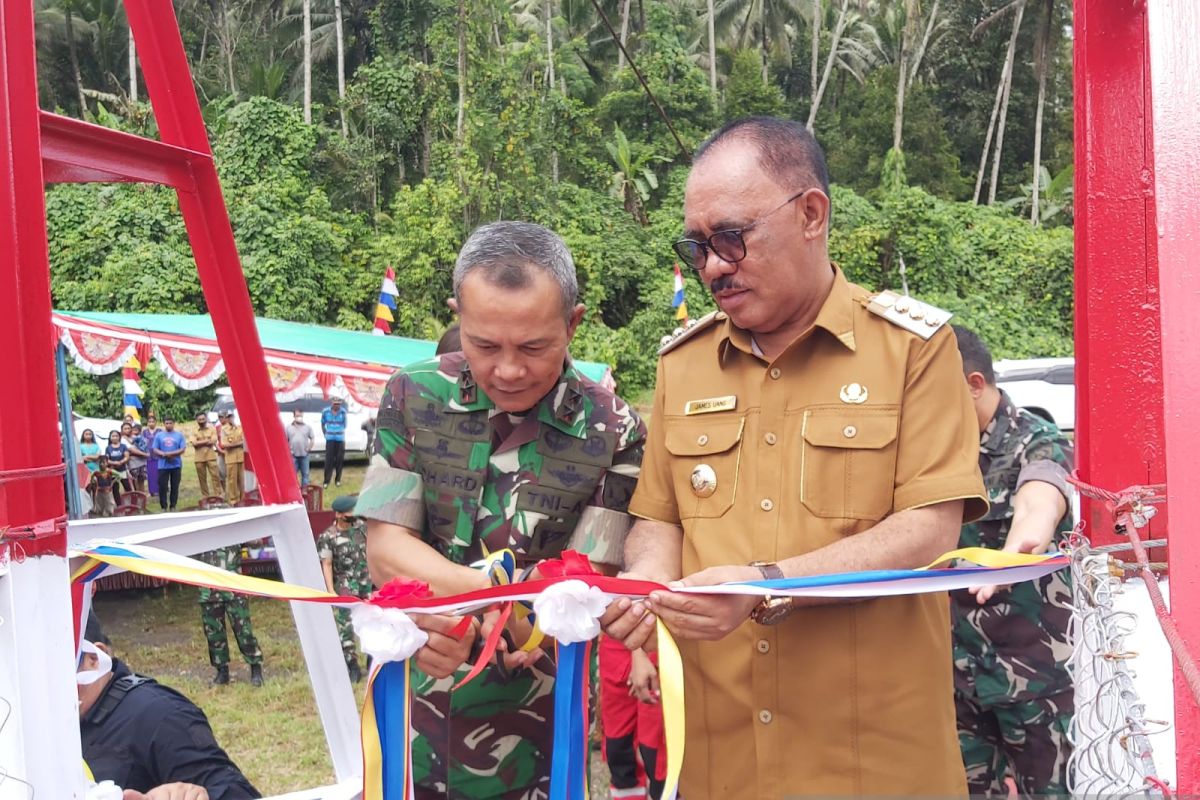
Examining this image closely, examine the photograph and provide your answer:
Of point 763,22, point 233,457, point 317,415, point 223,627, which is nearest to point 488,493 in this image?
point 223,627

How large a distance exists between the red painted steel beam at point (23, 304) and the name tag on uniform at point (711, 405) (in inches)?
46.6

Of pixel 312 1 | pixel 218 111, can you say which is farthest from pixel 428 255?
pixel 312 1

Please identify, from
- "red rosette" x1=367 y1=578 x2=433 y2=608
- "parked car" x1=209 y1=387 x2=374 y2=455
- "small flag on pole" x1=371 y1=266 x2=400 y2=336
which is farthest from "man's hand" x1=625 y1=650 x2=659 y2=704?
"parked car" x1=209 y1=387 x2=374 y2=455

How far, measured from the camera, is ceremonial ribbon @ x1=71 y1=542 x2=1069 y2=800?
6.24 feet

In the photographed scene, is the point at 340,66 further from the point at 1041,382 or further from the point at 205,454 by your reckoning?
the point at 1041,382

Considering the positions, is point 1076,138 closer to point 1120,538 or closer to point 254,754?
point 1120,538

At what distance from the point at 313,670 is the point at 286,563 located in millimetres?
252

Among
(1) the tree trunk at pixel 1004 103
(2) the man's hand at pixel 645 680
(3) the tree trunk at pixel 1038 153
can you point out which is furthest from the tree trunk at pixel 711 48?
(2) the man's hand at pixel 645 680

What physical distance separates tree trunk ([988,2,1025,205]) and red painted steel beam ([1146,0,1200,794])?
1305 inches

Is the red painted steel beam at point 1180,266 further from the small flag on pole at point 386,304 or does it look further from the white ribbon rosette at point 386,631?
the small flag on pole at point 386,304

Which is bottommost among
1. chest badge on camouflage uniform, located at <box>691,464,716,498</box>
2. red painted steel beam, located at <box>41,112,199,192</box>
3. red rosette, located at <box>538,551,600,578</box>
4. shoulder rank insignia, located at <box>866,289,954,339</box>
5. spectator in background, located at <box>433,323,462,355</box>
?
red rosette, located at <box>538,551,600,578</box>

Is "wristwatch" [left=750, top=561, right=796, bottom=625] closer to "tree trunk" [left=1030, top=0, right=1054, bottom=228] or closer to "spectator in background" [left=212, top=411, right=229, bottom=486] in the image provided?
"spectator in background" [left=212, top=411, right=229, bottom=486]

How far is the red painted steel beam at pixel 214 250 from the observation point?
240 centimetres

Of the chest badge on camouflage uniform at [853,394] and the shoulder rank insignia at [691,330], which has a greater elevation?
the shoulder rank insignia at [691,330]
